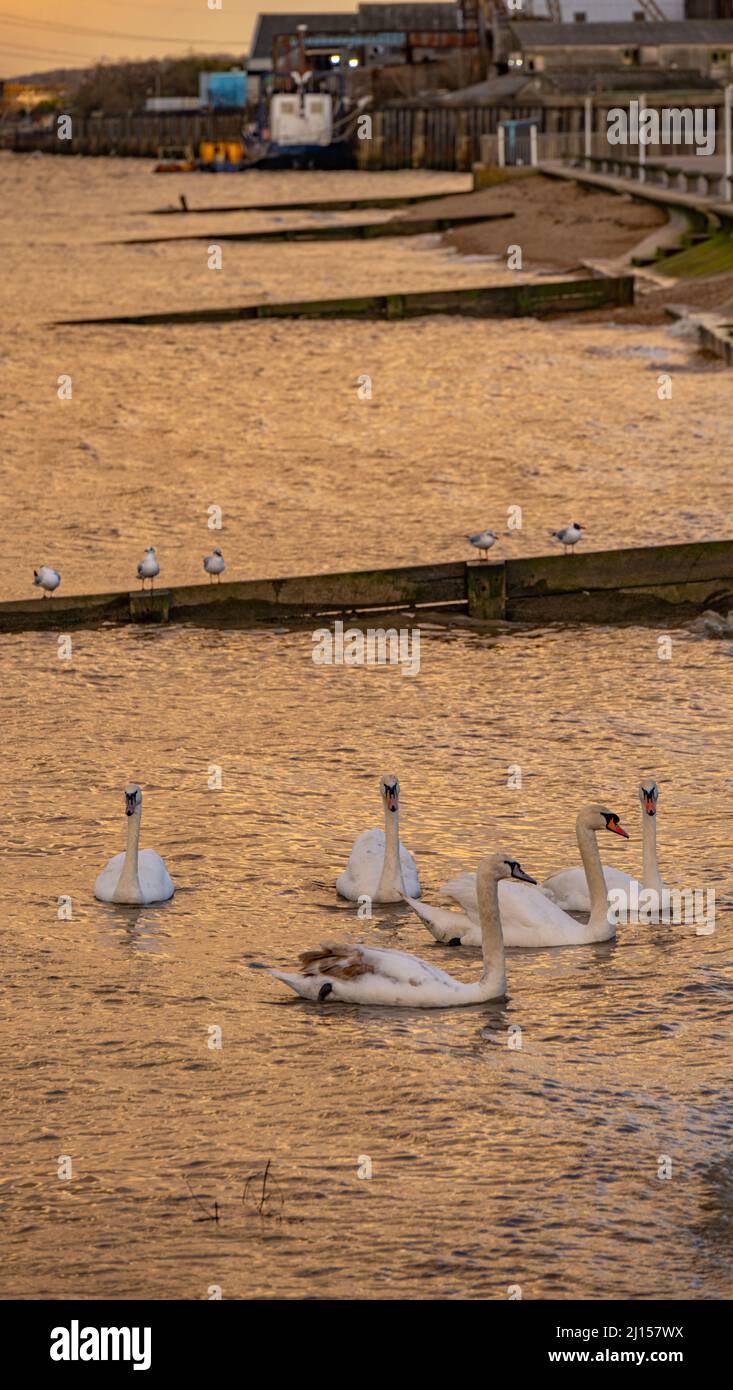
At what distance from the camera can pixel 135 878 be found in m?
9.56

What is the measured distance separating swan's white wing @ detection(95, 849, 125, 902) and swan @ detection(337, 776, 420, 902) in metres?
0.99

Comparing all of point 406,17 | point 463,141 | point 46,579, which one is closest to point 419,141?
point 463,141

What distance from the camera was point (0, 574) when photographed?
17.1 m

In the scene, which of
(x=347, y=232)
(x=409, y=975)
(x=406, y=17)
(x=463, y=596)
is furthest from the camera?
(x=406, y=17)

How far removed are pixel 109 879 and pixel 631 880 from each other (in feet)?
7.59

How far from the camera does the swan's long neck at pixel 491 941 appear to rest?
8336 millimetres

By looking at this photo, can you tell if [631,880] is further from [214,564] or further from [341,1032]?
[214,564]

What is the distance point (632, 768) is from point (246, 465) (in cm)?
1164

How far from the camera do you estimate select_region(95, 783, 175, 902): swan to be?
950 cm

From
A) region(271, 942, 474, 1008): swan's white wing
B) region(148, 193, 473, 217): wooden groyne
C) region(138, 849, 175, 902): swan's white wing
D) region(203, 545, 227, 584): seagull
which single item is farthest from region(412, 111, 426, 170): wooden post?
region(271, 942, 474, 1008): swan's white wing

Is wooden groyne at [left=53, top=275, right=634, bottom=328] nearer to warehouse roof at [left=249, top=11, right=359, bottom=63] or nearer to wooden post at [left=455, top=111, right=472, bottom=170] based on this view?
wooden post at [left=455, top=111, right=472, bottom=170]

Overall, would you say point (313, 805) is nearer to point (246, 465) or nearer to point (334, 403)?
point (246, 465)

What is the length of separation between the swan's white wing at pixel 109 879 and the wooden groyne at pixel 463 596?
549cm
